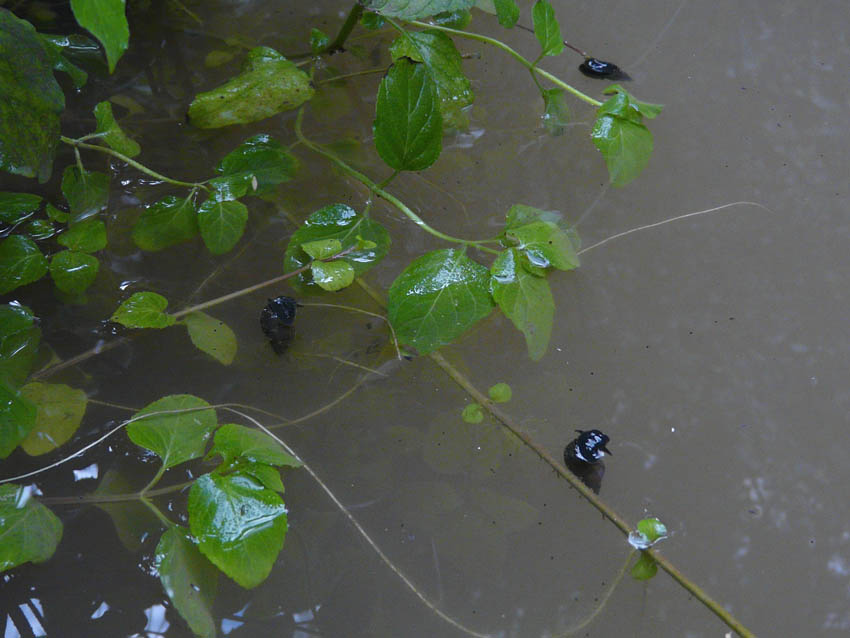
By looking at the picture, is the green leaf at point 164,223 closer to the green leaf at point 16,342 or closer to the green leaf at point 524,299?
the green leaf at point 16,342

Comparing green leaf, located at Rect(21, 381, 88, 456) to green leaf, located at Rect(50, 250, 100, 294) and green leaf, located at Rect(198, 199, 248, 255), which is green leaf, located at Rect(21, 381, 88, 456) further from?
green leaf, located at Rect(198, 199, 248, 255)

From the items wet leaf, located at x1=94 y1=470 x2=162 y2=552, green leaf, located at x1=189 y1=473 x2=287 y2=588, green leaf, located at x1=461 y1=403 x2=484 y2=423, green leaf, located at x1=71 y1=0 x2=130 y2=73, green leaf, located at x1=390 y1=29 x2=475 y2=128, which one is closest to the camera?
green leaf, located at x1=71 y1=0 x2=130 y2=73

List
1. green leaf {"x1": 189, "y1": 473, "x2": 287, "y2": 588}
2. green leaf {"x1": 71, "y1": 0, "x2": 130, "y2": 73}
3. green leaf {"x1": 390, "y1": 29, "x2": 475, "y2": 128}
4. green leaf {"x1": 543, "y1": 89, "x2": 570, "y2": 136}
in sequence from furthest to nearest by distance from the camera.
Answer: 1. green leaf {"x1": 543, "y1": 89, "x2": 570, "y2": 136}
2. green leaf {"x1": 390, "y1": 29, "x2": 475, "y2": 128}
3. green leaf {"x1": 189, "y1": 473, "x2": 287, "y2": 588}
4. green leaf {"x1": 71, "y1": 0, "x2": 130, "y2": 73}

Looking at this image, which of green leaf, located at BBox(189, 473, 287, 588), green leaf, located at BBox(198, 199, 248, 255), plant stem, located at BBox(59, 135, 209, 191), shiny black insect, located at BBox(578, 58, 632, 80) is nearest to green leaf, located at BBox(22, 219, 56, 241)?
plant stem, located at BBox(59, 135, 209, 191)

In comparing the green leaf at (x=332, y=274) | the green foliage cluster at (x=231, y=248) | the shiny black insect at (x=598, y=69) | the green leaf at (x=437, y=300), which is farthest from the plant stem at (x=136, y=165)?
the shiny black insect at (x=598, y=69)

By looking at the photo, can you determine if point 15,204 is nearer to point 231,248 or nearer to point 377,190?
point 231,248

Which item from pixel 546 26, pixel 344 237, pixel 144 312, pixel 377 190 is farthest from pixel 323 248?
pixel 546 26

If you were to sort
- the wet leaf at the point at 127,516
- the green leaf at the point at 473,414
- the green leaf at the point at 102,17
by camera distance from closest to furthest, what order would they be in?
the green leaf at the point at 102,17
the wet leaf at the point at 127,516
the green leaf at the point at 473,414
